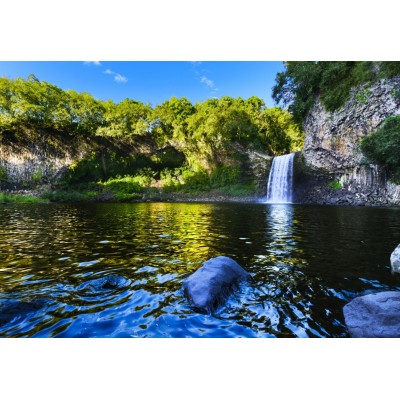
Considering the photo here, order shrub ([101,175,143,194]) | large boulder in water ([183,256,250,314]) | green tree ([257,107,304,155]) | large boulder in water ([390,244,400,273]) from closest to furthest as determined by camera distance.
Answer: large boulder in water ([183,256,250,314]), large boulder in water ([390,244,400,273]), shrub ([101,175,143,194]), green tree ([257,107,304,155])

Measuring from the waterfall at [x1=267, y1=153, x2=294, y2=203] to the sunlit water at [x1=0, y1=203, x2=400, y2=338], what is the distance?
22373 millimetres

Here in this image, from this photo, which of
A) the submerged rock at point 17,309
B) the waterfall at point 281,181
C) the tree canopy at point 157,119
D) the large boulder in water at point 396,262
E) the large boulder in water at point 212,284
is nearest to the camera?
the submerged rock at point 17,309

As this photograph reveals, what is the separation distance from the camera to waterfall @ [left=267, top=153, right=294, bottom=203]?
32062mm

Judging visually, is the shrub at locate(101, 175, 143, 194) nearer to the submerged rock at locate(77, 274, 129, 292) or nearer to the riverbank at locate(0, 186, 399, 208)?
the riverbank at locate(0, 186, 399, 208)

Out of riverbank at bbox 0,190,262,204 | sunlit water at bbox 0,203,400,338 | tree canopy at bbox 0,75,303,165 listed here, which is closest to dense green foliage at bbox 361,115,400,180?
riverbank at bbox 0,190,262,204

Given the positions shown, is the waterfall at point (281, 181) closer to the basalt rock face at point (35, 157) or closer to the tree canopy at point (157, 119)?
the tree canopy at point (157, 119)

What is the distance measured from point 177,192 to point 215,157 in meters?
8.01

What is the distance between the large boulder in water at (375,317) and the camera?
354 centimetres

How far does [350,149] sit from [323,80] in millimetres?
7877

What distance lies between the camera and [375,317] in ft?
12.1

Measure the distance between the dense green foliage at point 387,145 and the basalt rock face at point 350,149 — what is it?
2.74 feet

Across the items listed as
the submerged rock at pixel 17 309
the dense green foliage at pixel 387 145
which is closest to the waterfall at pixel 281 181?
the dense green foliage at pixel 387 145
